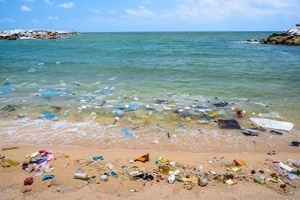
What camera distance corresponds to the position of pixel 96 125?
6.54 m

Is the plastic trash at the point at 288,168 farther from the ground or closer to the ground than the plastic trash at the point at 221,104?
closer to the ground

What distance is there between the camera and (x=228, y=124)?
6574mm

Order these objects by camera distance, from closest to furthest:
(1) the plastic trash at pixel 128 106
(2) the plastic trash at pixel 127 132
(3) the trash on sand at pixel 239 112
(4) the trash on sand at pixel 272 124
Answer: (2) the plastic trash at pixel 127 132 → (4) the trash on sand at pixel 272 124 → (3) the trash on sand at pixel 239 112 → (1) the plastic trash at pixel 128 106

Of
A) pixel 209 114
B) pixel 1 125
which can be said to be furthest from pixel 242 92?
pixel 1 125

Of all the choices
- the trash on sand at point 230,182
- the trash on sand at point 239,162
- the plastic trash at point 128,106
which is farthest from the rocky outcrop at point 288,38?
the trash on sand at point 230,182

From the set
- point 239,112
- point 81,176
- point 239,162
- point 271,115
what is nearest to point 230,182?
point 239,162

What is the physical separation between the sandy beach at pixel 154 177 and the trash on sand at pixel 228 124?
134 cm

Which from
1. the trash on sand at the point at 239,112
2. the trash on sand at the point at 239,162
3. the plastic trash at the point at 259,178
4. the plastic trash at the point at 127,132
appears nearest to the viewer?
the plastic trash at the point at 259,178

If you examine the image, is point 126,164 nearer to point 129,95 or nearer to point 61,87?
point 129,95

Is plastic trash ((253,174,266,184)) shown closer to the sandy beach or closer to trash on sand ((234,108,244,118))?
the sandy beach

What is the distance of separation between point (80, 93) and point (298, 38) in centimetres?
3694

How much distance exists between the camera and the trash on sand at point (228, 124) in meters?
6.41

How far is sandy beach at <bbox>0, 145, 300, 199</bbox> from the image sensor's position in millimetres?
3744

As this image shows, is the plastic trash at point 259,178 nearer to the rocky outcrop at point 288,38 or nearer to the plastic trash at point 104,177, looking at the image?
the plastic trash at point 104,177
